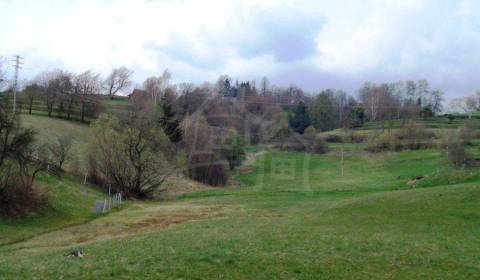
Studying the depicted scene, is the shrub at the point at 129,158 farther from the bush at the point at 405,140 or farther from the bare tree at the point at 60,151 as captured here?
the bush at the point at 405,140

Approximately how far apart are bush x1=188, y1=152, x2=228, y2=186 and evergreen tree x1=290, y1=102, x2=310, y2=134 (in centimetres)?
5303

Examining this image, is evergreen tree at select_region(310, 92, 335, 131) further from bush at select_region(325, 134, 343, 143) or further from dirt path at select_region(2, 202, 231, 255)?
dirt path at select_region(2, 202, 231, 255)

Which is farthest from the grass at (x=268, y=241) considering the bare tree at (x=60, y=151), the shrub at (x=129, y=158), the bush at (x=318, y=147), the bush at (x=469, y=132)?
the bush at (x=318, y=147)

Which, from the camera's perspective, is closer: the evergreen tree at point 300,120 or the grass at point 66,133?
the grass at point 66,133

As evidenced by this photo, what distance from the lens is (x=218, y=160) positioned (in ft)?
238

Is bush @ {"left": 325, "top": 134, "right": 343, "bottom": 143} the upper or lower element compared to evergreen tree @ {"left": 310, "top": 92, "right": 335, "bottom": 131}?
lower

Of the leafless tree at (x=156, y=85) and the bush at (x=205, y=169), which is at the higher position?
the leafless tree at (x=156, y=85)

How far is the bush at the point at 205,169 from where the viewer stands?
234ft

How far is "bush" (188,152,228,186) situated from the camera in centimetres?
7125

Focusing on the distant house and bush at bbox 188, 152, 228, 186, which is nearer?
bush at bbox 188, 152, 228, 186

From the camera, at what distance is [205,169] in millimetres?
71375

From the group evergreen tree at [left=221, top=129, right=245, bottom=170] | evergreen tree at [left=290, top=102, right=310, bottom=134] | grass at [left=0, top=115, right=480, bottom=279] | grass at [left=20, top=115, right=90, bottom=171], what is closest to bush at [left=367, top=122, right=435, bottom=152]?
evergreen tree at [left=290, top=102, right=310, bottom=134]

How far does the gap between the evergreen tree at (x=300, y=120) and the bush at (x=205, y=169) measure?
53.0 meters

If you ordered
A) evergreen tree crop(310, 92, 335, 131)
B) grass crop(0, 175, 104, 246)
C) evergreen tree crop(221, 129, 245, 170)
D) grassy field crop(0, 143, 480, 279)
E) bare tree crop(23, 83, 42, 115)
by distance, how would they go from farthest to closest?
evergreen tree crop(310, 92, 335, 131) → bare tree crop(23, 83, 42, 115) → evergreen tree crop(221, 129, 245, 170) → grass crop(0, 175, 104, 246) → grassy field crop(0, 143, 480, 279)
